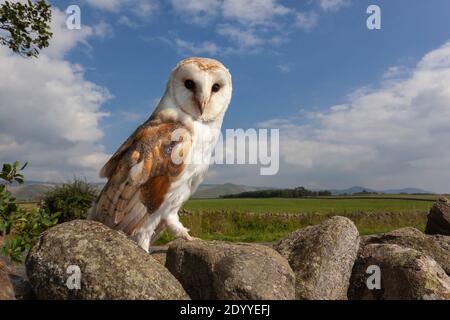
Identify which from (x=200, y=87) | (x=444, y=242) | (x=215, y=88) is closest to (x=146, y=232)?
(x=200, y=87)

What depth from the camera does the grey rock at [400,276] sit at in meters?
5.96

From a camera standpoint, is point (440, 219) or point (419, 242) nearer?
point (419, 242)

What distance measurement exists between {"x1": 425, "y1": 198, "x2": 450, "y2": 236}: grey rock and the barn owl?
1012 centimetres

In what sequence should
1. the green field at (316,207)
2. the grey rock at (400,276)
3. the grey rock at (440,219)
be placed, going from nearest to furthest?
the grey rock at (400,276) < the grey rock at (440,219) < the green field at (316,207)

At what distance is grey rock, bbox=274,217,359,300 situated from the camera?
6.02 metres

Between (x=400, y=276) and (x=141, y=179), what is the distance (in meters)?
4.00

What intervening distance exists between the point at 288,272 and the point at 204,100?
2.59 m

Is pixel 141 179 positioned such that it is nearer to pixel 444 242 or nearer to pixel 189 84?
pixel 189 84

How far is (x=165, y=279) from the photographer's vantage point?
15.0ft

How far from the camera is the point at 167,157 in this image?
5.80 metres

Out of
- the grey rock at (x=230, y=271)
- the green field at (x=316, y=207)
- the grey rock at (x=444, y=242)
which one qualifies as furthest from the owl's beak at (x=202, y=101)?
the green field at (x=316, y=207)

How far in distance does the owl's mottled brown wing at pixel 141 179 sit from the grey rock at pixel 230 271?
26.3 inches

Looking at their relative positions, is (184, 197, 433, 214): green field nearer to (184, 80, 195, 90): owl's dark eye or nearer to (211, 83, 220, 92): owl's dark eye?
(211, 83, 220, 92): owl's dark eye

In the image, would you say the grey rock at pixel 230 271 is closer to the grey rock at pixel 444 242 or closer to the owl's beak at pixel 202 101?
the owl's beak at pixel 202 101
